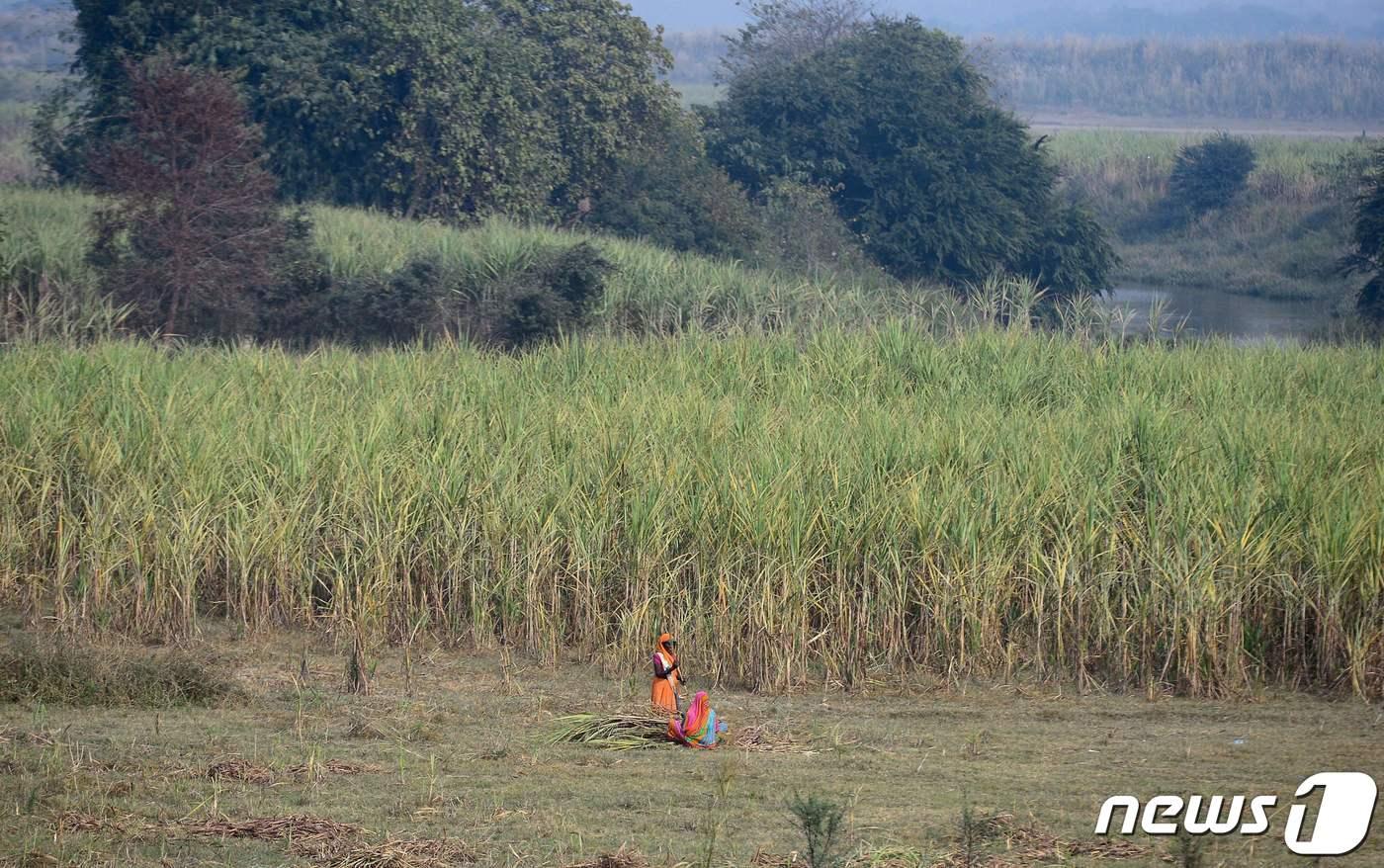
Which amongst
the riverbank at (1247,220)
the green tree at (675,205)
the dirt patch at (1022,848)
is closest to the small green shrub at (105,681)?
the dirt patch at (1022,848)

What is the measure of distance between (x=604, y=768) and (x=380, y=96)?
1681 cm

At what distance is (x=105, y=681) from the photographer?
5.54 metres

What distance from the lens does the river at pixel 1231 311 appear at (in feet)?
71.4

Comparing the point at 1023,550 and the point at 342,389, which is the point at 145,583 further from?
the point at 1023,550

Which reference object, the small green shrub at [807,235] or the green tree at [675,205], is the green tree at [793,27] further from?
the green tree at [675,205]

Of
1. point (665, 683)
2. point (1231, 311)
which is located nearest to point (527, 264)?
point (665, 683)

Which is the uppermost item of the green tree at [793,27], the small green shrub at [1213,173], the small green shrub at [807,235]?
the green tree at [793,27]

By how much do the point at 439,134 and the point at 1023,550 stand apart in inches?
606

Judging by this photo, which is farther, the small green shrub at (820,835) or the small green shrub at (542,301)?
the small green shrub at (542,301)

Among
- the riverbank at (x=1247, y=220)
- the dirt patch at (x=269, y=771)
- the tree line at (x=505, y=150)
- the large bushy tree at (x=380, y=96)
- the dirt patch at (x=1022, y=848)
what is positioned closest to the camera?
the dirt patch at (x=1022, y=848)

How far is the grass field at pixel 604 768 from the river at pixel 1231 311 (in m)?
16.0

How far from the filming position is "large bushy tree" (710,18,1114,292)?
24.0 m

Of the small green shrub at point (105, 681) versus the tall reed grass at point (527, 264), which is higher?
the tall reed grass at point (527, 264)

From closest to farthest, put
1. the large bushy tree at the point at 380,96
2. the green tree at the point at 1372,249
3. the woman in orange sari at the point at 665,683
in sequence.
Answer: the woman in orange sari at the point at 665,683, the green tree at the point at 1372,249, the large bushy tree at the point at 380,96
